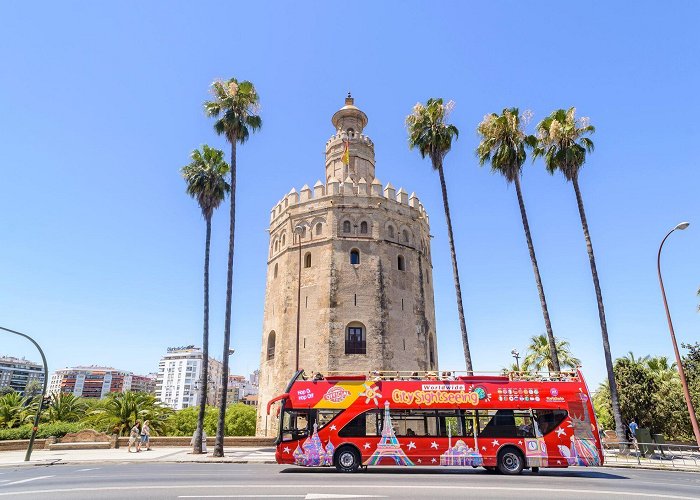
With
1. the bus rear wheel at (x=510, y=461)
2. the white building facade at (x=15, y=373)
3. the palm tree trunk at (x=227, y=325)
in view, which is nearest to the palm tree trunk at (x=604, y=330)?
the bus rear wheel at (x=510, y=461)

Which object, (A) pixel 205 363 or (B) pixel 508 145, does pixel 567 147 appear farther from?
(A) pixel 205 363

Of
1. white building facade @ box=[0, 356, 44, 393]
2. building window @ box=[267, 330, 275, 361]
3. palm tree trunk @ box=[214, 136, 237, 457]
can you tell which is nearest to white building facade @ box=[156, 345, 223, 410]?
white building facade @ box=[0, 356, 44, 393]

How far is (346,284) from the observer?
27.8m

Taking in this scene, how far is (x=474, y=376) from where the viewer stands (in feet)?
49.0

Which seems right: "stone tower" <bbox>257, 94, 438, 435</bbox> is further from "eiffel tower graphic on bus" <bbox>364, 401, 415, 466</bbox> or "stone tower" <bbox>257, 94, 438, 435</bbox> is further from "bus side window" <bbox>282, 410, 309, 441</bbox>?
"eiffel tower graphic on bus" <bbox>364, 401, 415, 466</bbox>

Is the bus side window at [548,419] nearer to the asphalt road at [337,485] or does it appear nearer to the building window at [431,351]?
the asphalt road at [337,485]

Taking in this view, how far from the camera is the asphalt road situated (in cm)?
910

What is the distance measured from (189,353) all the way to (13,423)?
156758 mm

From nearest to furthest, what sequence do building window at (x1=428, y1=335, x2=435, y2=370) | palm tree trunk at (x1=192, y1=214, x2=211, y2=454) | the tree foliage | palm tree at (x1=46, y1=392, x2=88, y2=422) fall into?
palm tree trunk at (x1=192, y1=214, x2=211, y2=454) → the tree foliage → building window at (x1=428, y1=335, x2=435, y2=370) → palm tree at (x1=46, y1=392, x2=88, y2=422)

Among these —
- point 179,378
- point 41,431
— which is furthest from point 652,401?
point 179,378

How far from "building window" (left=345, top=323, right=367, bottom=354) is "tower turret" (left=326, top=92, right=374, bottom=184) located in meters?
11.1

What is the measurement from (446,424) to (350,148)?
23574 mm

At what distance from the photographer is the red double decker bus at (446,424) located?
13.8 meters

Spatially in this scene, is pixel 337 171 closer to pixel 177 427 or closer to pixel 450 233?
pixel 450 233
